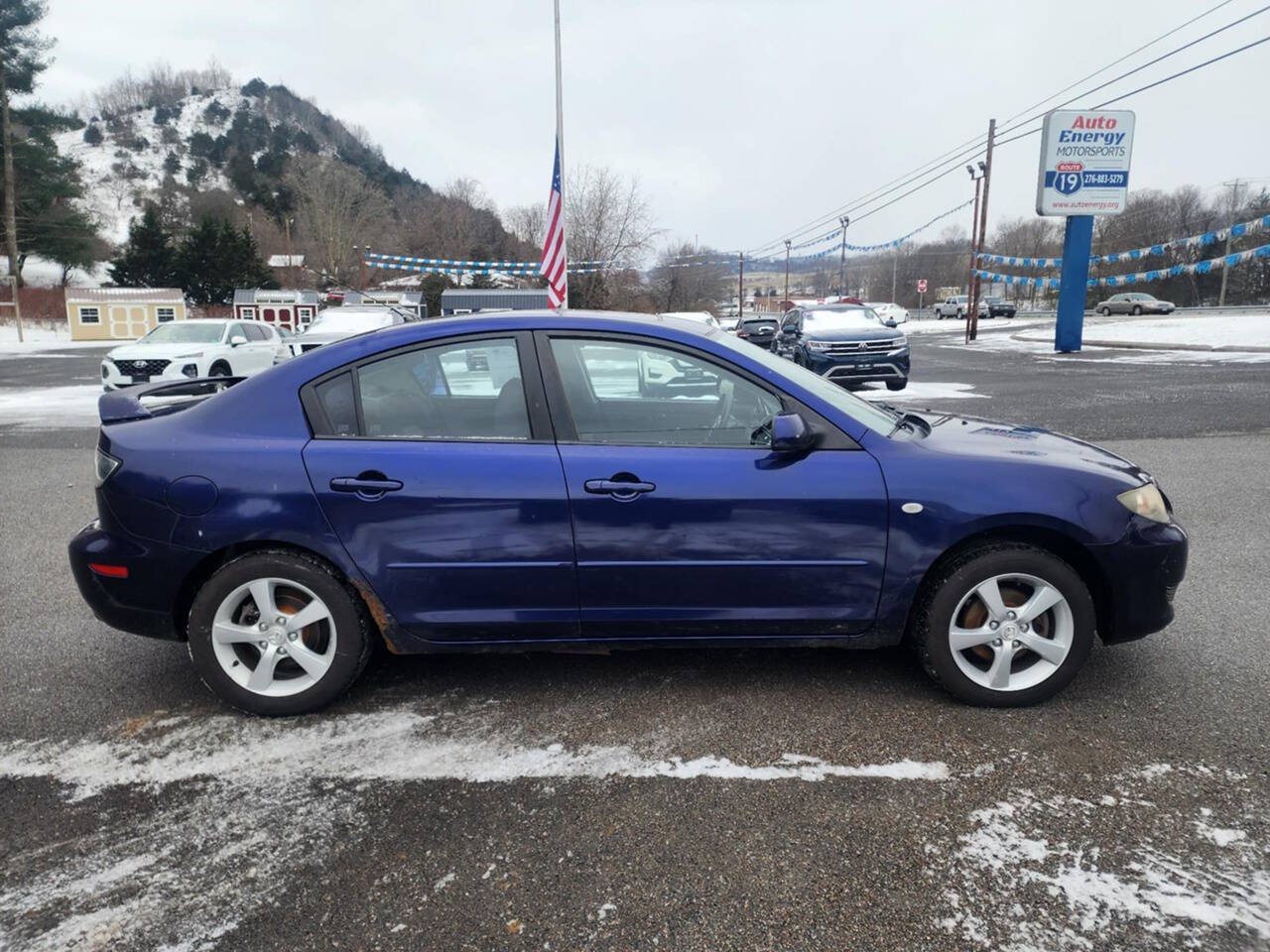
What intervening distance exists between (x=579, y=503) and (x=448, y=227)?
72.1m

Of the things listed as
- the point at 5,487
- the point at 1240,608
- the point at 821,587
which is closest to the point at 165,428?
the point at 821,587

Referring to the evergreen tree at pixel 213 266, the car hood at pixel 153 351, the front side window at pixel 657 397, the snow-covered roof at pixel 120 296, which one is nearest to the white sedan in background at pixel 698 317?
the front side window at pixel 657 397

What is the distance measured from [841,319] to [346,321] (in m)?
9.64

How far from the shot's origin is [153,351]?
1548cm

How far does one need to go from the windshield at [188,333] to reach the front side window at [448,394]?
15167 mm

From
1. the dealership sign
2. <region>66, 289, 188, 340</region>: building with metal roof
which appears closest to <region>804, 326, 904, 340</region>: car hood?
the dealership sign

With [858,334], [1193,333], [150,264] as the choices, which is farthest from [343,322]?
[150,264]

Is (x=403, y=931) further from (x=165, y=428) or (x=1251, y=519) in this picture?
(x=1251, y=519)

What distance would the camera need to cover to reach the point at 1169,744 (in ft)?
9.69

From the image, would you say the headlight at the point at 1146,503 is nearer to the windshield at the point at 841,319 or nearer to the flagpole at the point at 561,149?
the flagpole at the point at 561,149

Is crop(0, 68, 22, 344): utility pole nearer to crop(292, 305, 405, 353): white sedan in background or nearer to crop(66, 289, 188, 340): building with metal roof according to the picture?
crop(66, 289, 188, 340): building with metal roof

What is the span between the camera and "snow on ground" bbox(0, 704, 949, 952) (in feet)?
7.30

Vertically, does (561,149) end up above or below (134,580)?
above

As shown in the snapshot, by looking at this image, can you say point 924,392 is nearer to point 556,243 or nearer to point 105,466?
point 556,243
